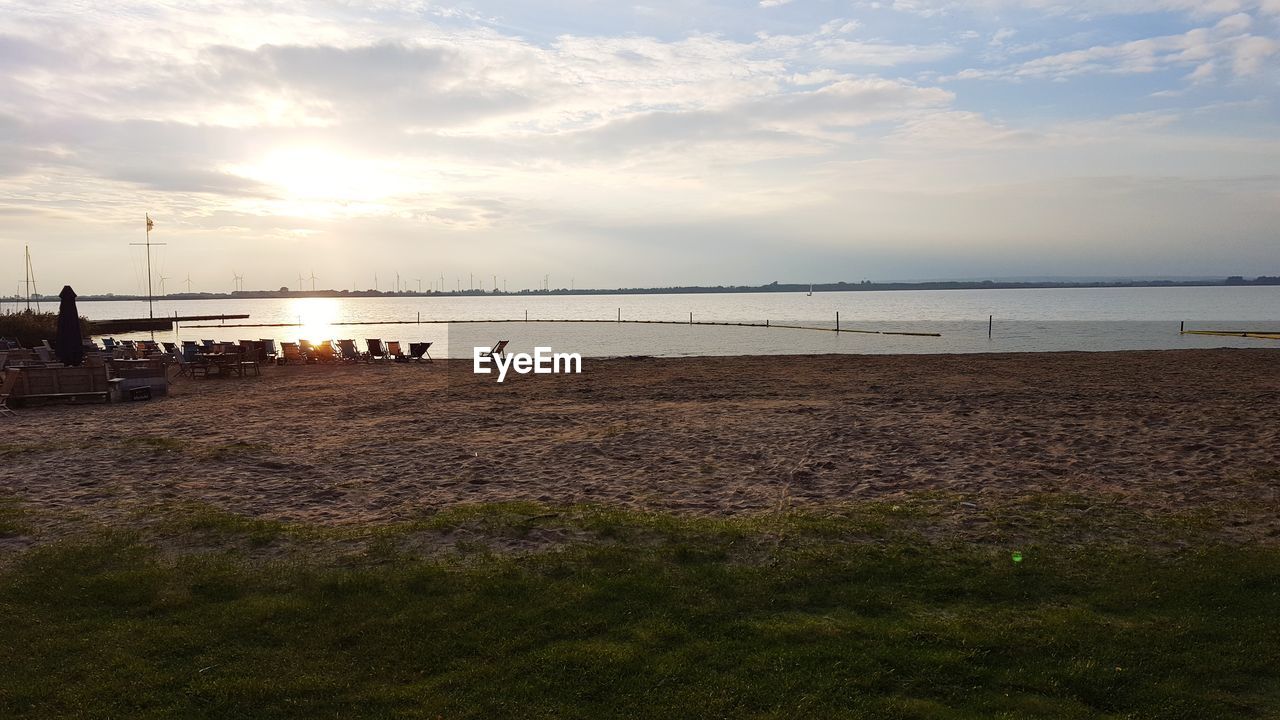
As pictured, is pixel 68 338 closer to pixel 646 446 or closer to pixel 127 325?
pixel 646 446

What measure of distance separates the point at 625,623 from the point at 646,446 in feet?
17.3

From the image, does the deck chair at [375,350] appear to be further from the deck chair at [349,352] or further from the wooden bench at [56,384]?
the wooden bench at [56,384]

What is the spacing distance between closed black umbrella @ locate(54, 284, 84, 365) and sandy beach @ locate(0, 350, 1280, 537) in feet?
→ 5.50

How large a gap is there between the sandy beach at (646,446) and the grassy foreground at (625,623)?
1195 millimetres

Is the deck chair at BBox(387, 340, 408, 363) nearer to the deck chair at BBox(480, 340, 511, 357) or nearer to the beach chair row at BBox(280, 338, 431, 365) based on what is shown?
the beach chair row at BBox(280, 338, 431, 365)

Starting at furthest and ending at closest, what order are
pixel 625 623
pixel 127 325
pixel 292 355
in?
pixel 127 325 → pixel 292 355 → pixel 625 623

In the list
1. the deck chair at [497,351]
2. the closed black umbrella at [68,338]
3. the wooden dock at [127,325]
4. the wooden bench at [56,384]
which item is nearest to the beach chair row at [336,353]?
the deck chair at [497,351]

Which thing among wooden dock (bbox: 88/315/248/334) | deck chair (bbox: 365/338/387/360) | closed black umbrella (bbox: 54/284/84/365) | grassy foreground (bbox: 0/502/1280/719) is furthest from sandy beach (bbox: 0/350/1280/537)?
wooden dock (bbox: 88/315/248/334)

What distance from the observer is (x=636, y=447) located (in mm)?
9516

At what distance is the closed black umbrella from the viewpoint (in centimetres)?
1369

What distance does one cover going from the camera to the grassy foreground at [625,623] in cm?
353

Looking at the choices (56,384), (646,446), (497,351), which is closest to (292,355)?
(497,351)

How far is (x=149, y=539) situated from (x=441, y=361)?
63.8 ft

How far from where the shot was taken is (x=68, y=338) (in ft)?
45.2
